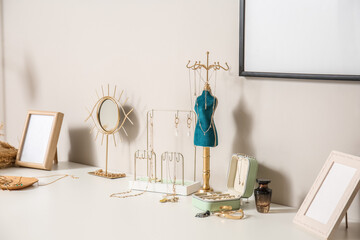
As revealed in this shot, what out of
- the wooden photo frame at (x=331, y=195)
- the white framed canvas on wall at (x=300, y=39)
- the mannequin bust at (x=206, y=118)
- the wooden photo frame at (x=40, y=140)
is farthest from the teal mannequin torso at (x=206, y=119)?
the wooden photo frame at (x=40, y=140)

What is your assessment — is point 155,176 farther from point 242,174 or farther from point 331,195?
point 331,195

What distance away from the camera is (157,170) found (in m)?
1.97

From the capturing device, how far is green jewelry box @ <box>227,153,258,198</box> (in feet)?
5.20

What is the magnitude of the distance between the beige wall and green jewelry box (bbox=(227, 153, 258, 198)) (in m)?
0.06

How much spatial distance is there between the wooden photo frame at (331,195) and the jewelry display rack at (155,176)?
455mm

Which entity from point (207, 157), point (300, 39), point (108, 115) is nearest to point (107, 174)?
point (108, 115)

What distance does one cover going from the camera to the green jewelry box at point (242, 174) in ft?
5.20

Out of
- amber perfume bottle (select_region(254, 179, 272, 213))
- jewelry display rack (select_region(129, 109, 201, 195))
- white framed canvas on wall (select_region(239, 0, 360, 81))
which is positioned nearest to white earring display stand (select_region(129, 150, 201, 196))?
jewelry display rack (select_region(129, 109, 201, 195))

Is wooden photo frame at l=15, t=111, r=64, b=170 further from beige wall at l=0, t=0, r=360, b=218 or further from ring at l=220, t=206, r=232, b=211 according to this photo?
ring at l=220, t=206, r=232, b=211

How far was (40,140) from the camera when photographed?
2.18 m

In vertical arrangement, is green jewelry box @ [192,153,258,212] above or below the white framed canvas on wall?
below

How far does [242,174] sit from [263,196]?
0.47 ft

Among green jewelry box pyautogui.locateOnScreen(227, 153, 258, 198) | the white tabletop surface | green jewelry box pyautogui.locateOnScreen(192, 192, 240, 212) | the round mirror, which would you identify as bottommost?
the white tabletop surface

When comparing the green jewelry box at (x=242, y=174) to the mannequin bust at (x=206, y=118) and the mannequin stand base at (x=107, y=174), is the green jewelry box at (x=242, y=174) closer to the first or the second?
the mannequin bust at (x=206, y=118)
